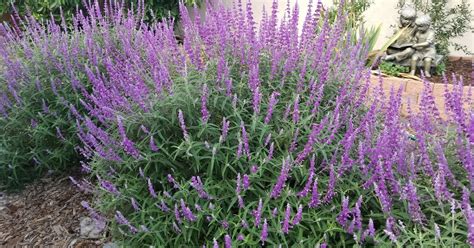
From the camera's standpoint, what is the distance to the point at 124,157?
2.66m

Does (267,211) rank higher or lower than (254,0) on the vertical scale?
lower

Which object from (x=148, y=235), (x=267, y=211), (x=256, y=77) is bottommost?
(x=148, y=235)

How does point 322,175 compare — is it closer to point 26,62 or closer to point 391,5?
point 26,62

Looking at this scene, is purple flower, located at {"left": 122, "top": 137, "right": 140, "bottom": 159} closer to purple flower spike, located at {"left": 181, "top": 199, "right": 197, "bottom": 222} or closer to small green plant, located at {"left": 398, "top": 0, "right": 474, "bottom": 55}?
purple flower spike, located at {"left": 181, "top": 199, "right": 197, "bottom": 222}

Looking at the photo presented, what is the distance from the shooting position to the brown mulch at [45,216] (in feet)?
10.5

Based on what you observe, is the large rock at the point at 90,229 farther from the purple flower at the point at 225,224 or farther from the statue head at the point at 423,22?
the statue head at the point at 423,22

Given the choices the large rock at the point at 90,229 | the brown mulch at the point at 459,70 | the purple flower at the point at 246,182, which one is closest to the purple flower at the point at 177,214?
the purple flower at the point at 246,182

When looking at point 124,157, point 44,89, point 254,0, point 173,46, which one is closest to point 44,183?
point 44,89

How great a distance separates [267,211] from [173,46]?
1276 mm

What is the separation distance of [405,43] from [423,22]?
363 mm

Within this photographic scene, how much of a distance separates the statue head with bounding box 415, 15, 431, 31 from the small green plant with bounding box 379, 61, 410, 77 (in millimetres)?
551

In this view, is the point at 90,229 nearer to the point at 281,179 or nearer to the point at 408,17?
the point at 281,179

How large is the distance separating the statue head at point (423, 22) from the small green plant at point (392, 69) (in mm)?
551

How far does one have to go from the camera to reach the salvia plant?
7.02ft
